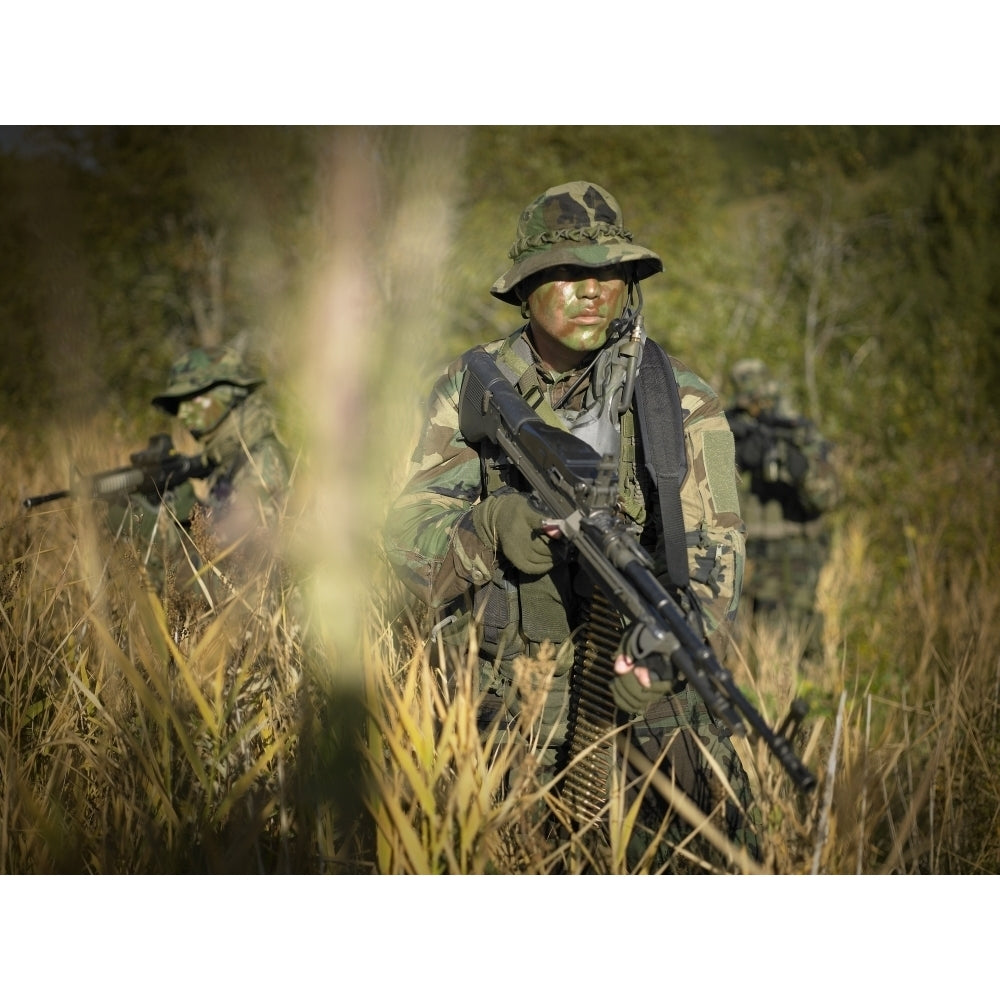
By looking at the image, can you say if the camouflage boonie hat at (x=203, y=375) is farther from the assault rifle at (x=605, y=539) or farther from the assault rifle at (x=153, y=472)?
the assault rifle at (x=605, y=539)

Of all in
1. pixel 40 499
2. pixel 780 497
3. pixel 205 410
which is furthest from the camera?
pixel 780 497

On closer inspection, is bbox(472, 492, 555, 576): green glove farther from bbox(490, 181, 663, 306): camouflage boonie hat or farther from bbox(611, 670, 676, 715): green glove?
bbox(490, 181, 663, 306): camouflage boonie hat

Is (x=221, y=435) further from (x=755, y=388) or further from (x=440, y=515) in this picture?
(x=755, y=388)

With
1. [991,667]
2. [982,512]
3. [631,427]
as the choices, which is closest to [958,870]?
[991,667]

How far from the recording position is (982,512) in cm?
589

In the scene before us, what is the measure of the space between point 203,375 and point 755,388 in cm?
356

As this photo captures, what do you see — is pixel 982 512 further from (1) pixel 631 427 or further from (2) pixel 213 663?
(2) pixel 213 663

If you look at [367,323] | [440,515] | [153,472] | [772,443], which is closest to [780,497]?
[772,443]

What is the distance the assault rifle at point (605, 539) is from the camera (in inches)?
66.7

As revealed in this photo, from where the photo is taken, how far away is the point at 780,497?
6586 mm

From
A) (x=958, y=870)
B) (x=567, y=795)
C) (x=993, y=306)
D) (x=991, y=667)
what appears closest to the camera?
(x=567, y=795)

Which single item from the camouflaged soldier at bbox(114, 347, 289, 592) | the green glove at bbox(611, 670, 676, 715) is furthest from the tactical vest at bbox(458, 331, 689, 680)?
the camouflaged soldier at bbox(114, 347, 289, 592)

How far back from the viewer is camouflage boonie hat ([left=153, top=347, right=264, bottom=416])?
15.2ft
